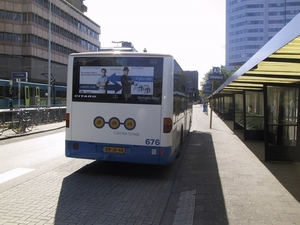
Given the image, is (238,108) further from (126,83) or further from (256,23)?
(256,23)

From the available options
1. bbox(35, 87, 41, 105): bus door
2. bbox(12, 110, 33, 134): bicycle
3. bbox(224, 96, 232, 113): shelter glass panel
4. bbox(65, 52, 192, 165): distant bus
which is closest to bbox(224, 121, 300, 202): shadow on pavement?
bbox(65, 52, 192, 165): distant bus

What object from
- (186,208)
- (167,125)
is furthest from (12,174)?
(186,208)

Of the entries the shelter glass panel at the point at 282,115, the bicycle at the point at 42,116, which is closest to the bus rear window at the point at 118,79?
the shelter glass panel at the point at 282,115

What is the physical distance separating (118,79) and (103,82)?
1.18 ft

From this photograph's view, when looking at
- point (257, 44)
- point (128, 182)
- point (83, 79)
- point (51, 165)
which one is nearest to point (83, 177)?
point (128, 182)

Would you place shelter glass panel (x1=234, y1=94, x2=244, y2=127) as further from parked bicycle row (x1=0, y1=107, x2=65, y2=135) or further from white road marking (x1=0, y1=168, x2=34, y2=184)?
white road marking (x1=0, y1=168, x2=34, y2=184)

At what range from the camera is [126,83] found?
7.28 meters

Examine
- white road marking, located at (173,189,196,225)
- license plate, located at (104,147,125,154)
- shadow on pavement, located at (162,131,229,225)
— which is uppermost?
license plate, located at (104,147,125,154)

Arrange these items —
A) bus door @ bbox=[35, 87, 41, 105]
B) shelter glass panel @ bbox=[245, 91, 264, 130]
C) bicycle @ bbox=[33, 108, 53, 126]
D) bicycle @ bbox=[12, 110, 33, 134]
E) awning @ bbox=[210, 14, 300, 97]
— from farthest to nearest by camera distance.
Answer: bus door @ bbox=[35, 87, 41, 105] → bicycle @ bbox=[33, 108, 53, 126] → bicycle @ bbox=[12, 110, 33, 134] → shelter glass panel @ bbox=[245, 91, 264, 130] → awning @ bbox=[210, 14, 300, 97]

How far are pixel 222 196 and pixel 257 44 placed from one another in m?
132

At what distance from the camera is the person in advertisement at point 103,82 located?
24.2 feet

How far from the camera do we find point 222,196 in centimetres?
596

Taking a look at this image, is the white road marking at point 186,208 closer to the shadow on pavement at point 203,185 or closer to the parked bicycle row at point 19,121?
the shadow on pavement at point 203,185

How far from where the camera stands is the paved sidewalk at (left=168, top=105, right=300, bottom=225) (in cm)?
495
